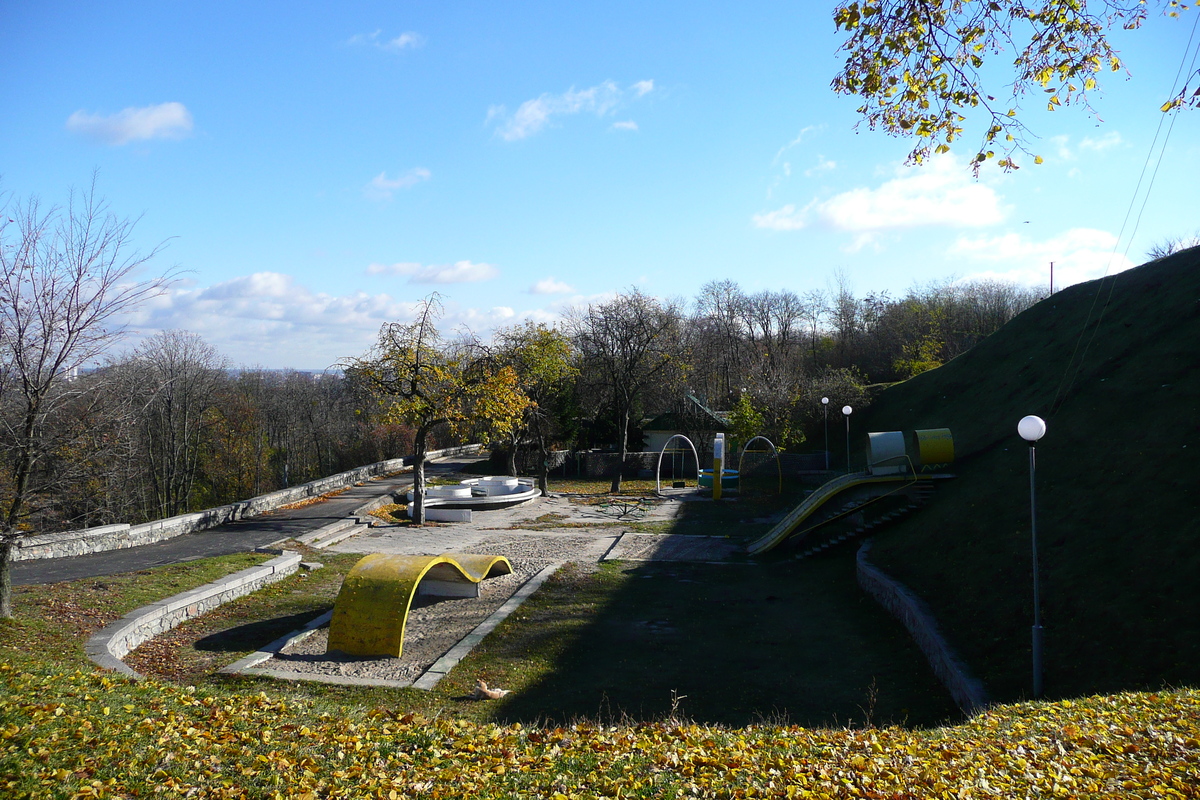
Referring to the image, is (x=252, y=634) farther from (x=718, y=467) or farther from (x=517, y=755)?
(x=718, y=467)

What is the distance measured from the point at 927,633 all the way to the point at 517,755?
761 cm

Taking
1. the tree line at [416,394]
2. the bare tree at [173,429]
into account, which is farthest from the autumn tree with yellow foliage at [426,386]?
the bare tree at [173,429]

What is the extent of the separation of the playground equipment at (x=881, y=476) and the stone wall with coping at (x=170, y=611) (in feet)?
38.3

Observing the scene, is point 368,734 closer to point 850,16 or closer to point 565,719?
point 565,719

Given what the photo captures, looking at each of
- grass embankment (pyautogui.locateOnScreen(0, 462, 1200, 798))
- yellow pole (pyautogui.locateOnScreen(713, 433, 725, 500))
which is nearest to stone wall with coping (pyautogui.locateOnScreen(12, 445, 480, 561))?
grass embankment (pyautogui.locateOnScreen(0, 462, 1200, 798))

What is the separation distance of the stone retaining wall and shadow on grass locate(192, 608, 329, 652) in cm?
986

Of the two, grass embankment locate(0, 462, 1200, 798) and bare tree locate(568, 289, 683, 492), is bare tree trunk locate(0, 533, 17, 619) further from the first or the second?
bare tree locate(568, 289, 683, 492)

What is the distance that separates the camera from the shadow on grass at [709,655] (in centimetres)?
854

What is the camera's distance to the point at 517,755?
529 cm

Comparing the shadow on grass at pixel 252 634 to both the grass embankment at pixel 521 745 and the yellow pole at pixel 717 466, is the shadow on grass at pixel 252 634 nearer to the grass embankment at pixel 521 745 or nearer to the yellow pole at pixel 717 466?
the grass embankment at pixel 521 745

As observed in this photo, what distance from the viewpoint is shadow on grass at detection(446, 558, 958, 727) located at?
8.54m

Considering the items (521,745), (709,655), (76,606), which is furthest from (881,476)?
(76,606)

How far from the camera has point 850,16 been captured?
6.45m

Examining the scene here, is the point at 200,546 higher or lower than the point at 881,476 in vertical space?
lower
